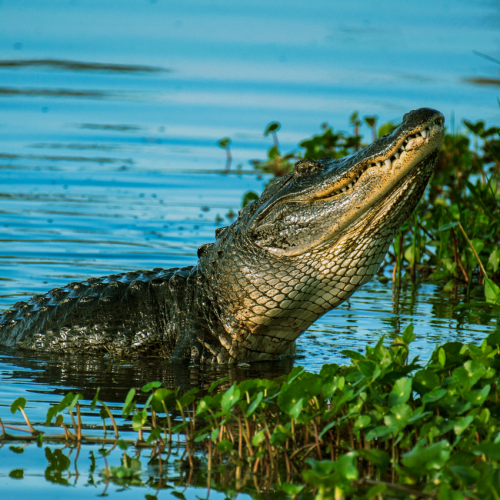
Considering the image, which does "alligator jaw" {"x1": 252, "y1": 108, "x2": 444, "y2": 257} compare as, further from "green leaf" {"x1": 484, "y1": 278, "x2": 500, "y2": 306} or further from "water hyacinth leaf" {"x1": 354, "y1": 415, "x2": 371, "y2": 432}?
"water hyacinth leaf" {"x1": 354, "y1": 415, "x2": 371, "y2": 432}

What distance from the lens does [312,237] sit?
15.0 ft

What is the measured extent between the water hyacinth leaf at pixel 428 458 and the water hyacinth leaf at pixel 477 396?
43cm

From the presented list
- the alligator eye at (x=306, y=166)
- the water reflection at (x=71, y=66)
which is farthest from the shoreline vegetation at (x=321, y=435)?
the water reflection at (x=71, y=66)

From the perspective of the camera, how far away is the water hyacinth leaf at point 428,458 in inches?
107

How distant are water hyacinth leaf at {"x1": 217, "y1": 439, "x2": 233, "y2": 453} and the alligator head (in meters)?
1.68

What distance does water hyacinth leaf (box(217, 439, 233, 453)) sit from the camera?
303 cm

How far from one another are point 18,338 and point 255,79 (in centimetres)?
1423

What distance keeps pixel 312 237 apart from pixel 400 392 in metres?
1.62

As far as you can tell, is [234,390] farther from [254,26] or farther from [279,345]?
[254,26]

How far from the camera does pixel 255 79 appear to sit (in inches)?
734

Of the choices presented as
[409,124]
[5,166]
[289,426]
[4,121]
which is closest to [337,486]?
[289,426]

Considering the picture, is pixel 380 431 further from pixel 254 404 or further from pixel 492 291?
pixel 492 291

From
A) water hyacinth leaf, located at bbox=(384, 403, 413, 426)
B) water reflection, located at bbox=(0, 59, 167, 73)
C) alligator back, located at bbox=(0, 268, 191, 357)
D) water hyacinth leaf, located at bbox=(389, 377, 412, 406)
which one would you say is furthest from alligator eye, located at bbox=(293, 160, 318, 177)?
water reflection, located at bbox=(0, 59, 167, 73)

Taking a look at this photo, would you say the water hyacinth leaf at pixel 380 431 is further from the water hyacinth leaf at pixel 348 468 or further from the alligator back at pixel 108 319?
the alligator back at pixel 108 319
